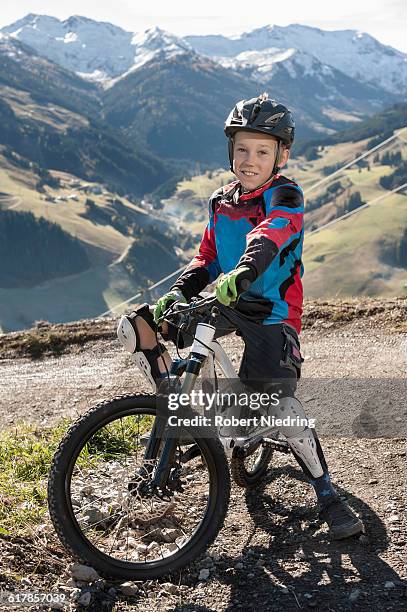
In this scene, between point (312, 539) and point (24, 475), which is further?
point (24, 475)

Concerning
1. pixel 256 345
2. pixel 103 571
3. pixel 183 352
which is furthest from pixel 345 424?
pixel 183 352

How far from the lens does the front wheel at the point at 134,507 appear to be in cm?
449

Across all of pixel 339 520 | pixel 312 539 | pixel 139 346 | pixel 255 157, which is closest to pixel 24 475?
pixel 139 346

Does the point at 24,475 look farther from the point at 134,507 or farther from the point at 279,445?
the point at 279,445

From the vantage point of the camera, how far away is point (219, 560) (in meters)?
5.00

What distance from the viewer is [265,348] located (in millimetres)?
5172

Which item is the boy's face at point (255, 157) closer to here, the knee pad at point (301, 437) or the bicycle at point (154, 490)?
the bicycle at point (154, 490)

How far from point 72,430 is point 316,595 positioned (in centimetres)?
213

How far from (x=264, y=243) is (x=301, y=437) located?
1.64 m

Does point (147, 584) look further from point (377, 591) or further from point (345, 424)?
point (345, 424)

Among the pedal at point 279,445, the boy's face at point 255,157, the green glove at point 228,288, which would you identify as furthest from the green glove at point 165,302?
the pedal at point 279,445

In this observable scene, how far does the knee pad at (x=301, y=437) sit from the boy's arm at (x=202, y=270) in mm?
1309

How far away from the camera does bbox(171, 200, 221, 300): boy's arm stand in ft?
18.6

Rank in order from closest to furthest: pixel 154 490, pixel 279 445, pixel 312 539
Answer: pixel 154 490 → pixel 312 539 → pixel 279 445
